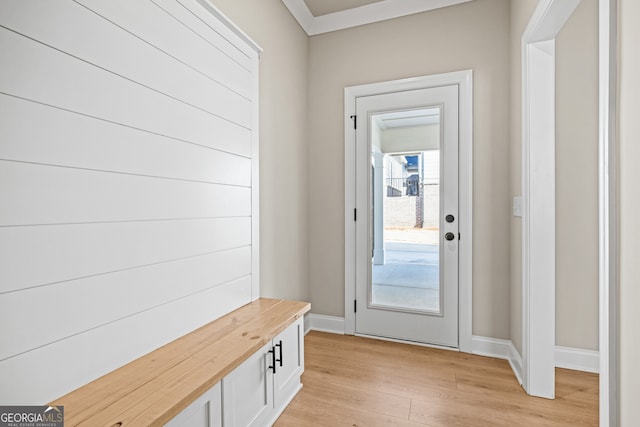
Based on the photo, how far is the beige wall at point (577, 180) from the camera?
7.07 ft

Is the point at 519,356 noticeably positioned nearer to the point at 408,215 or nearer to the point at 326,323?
the point at 408,215

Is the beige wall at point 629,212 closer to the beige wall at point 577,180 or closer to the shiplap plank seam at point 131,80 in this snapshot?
the beige wall at point 577,180

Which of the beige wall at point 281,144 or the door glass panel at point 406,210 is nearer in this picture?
the beige wall at point 281,144

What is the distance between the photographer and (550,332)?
1.84 m

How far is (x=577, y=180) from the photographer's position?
2195mm

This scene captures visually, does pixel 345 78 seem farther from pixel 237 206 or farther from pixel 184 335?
pixel 184 335

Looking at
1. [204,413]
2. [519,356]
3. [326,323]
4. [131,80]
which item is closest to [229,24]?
[131,80]

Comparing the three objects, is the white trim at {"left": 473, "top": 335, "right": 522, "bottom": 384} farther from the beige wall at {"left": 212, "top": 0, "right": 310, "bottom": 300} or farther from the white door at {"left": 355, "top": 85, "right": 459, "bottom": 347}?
the beige wall at {"left": 212, "top": 0, "right": 310, "bottom": 300}

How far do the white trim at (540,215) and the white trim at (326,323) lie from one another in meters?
1.42

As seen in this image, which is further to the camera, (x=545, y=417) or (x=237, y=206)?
(x=237, y=206)

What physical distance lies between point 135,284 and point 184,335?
37cm

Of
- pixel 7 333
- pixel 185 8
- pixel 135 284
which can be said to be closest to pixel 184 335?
pixel 135 284

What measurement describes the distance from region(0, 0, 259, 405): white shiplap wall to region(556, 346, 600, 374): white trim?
2317 millimetres

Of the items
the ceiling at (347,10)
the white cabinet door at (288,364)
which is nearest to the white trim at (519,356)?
the white cabinet door at (288,364)
